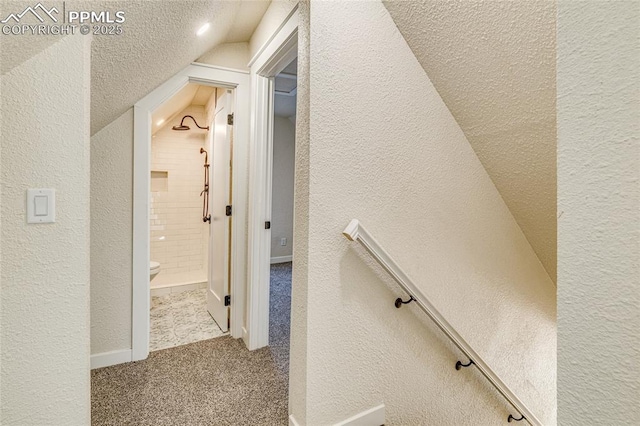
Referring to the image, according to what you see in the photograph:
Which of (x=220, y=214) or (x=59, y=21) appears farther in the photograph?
(x=220, y=214)

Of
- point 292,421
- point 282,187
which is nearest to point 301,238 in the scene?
point 292,421

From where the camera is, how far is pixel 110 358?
208 centimetres

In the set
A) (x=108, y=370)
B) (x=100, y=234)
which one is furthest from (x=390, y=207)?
(x=108, y=370)

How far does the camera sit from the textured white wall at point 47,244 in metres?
0.98

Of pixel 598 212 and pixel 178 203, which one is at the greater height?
pixel 598 212

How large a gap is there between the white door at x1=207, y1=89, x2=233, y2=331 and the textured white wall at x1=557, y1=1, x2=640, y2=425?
7.62 ft

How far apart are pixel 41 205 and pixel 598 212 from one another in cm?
141

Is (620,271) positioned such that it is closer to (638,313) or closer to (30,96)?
(638,313)

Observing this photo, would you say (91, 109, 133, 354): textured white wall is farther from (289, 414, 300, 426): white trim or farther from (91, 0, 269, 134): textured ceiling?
(289, 414, 300, 426): white trim

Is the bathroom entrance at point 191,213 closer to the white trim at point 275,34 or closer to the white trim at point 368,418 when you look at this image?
A: the white trim at point 275,34

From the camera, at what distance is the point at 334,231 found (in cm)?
147

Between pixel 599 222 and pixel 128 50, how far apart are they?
166 centimetres

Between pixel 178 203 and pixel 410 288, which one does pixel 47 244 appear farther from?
pixel 178 203

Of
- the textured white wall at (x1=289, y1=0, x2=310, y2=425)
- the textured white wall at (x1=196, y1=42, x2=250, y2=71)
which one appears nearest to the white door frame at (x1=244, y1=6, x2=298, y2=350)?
the textured white wall at (x1=196, y1=42, x2=250, y2=71)
